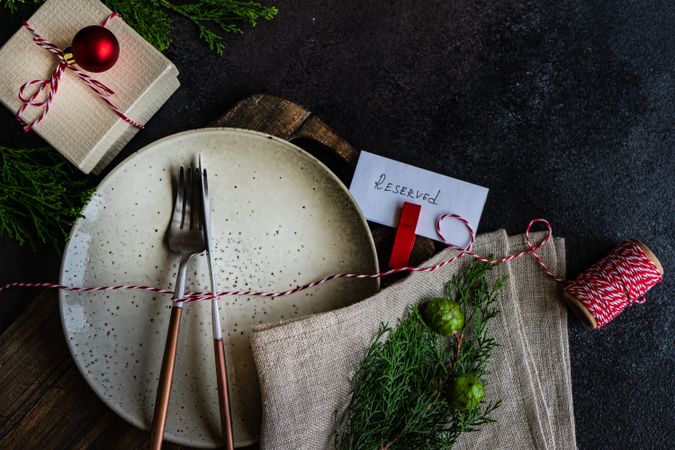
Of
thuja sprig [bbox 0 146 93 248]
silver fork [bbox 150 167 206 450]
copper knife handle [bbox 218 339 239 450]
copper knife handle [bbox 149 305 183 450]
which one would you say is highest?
thuja sprig [bbox 0 146 93 248]

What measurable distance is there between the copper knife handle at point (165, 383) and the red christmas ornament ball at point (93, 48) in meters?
0.45

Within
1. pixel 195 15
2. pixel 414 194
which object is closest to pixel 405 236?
pixel 414 194

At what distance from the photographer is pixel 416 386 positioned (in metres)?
1.14

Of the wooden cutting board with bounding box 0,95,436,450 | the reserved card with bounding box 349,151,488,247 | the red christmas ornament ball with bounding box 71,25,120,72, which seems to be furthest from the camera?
the reserved card with bounding box 349,151,488,247

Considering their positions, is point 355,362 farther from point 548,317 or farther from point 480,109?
point 480,109

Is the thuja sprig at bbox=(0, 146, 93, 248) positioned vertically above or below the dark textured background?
above

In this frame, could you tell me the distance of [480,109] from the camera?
4.36 feet

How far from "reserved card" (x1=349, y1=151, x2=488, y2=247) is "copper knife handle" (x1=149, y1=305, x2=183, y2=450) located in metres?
0.45

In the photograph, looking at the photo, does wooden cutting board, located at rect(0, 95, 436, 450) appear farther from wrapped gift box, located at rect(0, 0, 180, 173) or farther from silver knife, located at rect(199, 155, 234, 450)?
wrapped gift box, located at rect(0, 0, 180, 173)

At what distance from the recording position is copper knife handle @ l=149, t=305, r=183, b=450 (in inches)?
41.5

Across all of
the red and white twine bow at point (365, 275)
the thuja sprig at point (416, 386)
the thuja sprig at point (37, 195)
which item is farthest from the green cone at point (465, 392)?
the thuja sprig at point (37, 195)

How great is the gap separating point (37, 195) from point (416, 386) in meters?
0.82

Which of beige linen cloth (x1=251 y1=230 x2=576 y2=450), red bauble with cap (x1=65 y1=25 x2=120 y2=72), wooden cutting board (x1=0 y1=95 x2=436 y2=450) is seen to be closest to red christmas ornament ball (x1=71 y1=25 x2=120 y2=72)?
red bauble with cap (x1=65 y1=25 x2=120 y2=72)

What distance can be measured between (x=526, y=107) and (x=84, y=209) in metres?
0.95
